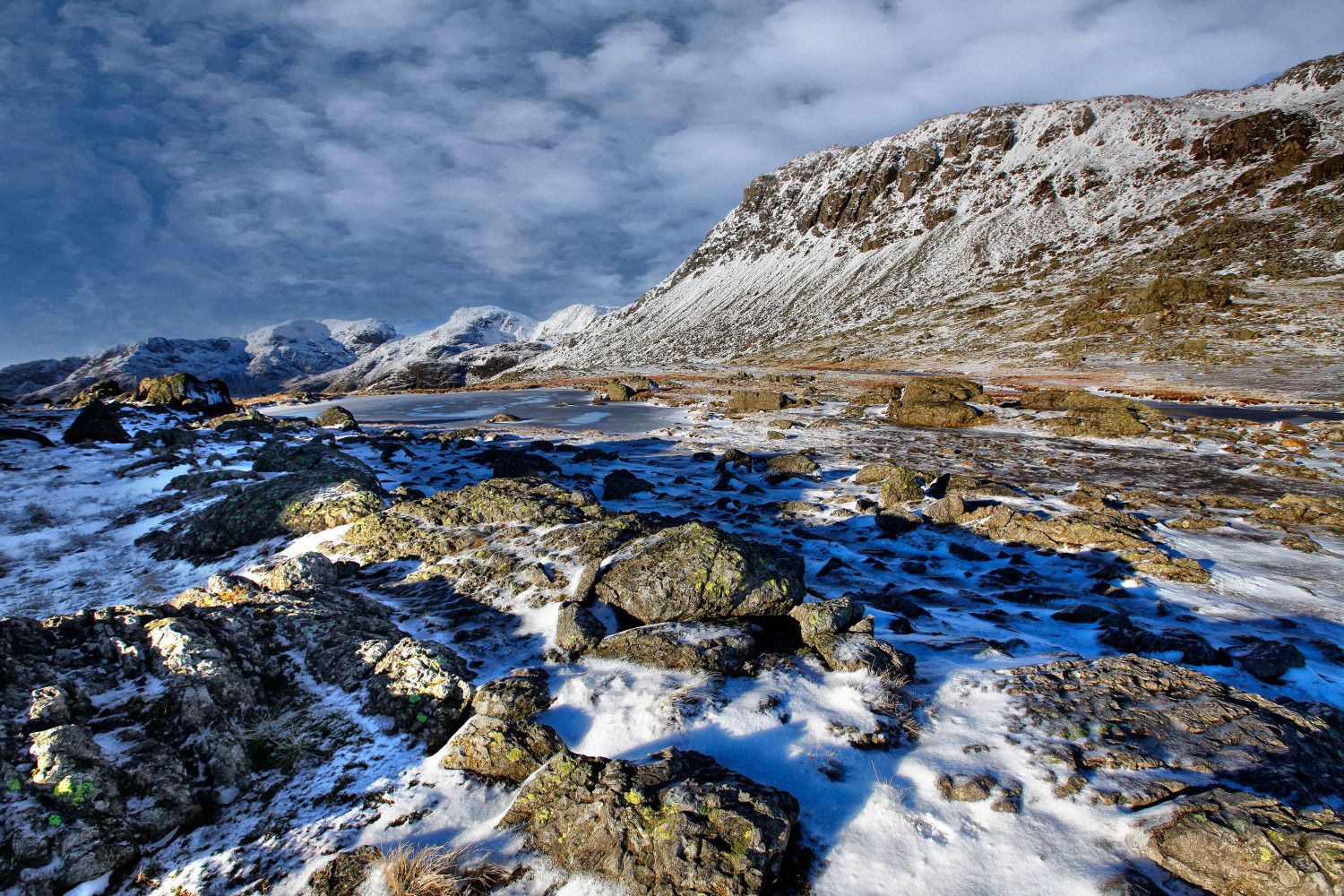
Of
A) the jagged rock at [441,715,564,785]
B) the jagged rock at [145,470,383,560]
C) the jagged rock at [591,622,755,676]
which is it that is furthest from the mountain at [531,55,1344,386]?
the jagged rock at [145,470,383,560]

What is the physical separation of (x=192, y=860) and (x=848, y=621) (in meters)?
5.81

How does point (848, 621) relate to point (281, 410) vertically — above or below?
below

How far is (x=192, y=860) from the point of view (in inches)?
134

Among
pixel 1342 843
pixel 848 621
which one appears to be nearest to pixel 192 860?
pixel 848 621

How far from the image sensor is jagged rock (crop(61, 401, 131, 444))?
1603 cm

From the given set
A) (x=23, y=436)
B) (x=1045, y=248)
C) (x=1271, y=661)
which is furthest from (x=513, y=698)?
(x=1045, y=248)

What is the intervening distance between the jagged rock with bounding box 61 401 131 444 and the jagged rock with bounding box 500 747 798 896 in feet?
67.9

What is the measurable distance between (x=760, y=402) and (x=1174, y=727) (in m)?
30.2

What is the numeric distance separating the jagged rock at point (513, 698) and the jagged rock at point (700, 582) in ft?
5.24

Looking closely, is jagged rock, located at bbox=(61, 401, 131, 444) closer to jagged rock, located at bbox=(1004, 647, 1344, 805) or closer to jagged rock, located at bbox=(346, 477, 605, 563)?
jagged rock, located at bbox=(346, 477, 605, 563)

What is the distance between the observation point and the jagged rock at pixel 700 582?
247 inches

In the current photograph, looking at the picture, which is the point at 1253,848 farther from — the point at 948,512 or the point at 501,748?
the point at 948,512

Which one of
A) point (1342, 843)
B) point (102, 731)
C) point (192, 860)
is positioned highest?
point (102, 731)

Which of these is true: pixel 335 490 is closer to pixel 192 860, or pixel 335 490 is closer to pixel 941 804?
pixel 192 860
